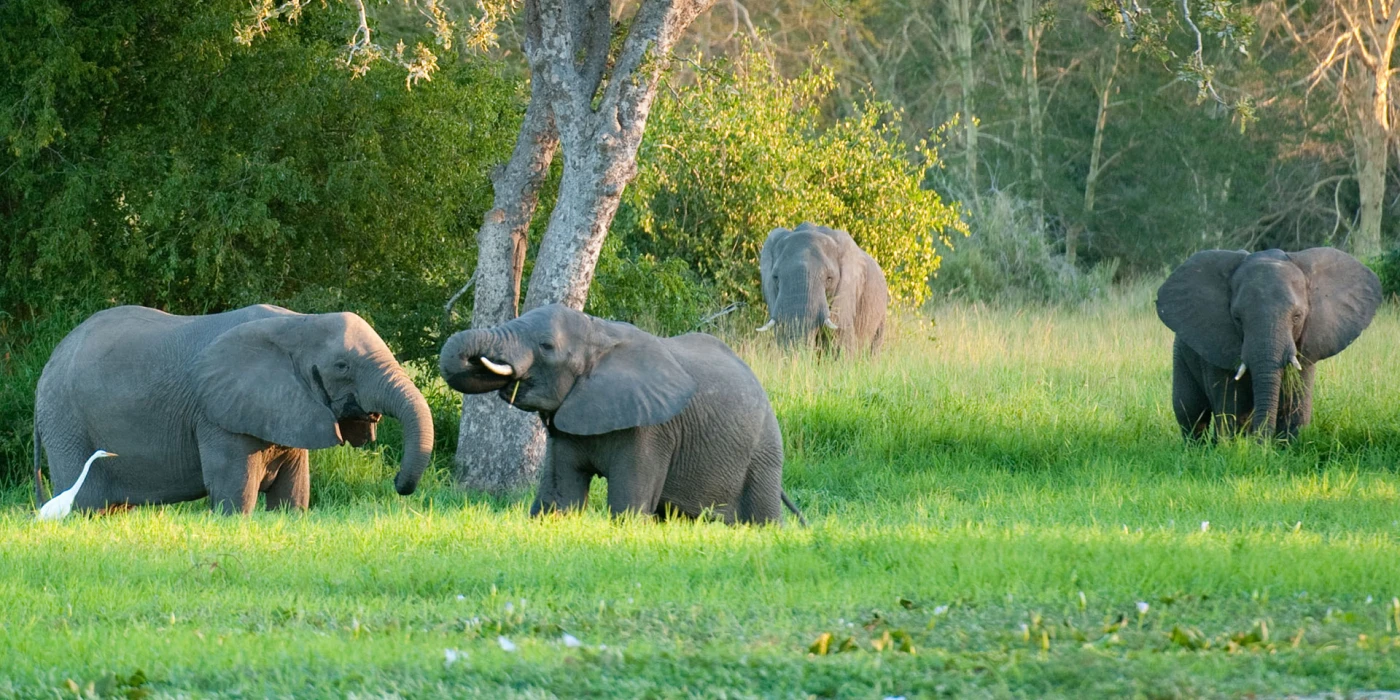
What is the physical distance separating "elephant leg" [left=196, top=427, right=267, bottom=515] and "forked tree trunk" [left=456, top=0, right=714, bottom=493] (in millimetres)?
2844

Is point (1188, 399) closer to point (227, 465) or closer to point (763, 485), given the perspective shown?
point (763, 485)

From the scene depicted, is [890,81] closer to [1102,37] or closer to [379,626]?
[1102,37]

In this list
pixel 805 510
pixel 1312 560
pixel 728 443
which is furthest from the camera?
pixel 805 510

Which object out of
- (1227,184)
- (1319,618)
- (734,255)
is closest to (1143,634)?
(1319,618)

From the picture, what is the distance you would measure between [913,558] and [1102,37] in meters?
32.5

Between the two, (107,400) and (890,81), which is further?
(890,81)

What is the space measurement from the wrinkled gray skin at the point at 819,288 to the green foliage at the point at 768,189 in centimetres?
185

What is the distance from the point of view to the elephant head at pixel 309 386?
10156 millimetres

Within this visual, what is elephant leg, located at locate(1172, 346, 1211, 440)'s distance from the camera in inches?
572

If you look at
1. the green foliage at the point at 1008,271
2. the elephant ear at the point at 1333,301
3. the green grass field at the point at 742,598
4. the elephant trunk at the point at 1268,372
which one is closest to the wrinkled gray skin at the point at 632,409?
the green grass field at the point at 742,598

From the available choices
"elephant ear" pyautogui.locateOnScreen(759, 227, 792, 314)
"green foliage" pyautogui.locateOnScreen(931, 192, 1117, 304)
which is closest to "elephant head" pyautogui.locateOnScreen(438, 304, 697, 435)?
"elephant ear" pyautogui.locateOnScreen(759, 227, 792, 314)

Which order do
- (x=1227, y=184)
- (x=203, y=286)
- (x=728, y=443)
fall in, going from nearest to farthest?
(x=728, y=443) → (x=203, y=286) → (x=1227, y=184)

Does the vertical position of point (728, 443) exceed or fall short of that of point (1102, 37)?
it falls short

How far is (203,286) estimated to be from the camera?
1490 cm
